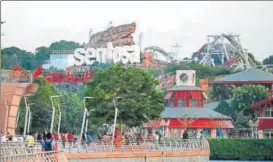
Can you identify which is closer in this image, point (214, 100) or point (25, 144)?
point (25, 144)

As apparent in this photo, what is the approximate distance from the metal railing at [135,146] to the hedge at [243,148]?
3195 centimetres

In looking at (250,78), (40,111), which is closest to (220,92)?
(250,78)

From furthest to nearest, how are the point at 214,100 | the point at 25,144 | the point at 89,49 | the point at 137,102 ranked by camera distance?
the point at 89,49 → the point at 214,100 → the point at 137,102 → the point at 25,144

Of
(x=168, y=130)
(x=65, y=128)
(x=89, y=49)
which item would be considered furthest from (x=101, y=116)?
(x=89, y=49)

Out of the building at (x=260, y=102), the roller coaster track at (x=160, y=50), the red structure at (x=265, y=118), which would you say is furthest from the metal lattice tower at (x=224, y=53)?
the red structure at (x=265, y=118)

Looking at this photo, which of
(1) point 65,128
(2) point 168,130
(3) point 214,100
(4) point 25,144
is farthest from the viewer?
(3) point 214,100

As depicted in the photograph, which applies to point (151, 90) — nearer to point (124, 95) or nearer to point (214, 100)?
point (124, 95)

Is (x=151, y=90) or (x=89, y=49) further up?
(x=89, y=49)

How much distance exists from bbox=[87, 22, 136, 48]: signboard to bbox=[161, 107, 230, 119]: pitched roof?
138 feet

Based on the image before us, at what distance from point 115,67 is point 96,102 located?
5.03m

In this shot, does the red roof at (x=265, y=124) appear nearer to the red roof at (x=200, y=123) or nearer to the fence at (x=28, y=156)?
the red roof at (x=200, y=123)

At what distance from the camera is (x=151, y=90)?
70625 millimetres

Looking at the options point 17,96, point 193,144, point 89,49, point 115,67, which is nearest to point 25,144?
point 17,96

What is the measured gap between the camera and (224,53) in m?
A: 168
